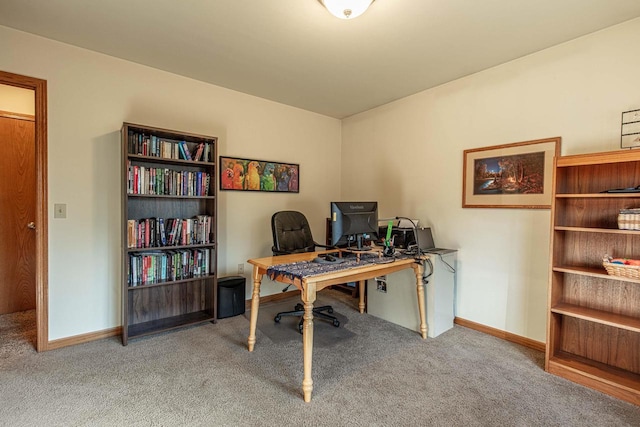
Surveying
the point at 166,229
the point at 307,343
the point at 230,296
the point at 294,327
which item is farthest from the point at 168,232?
the point at 307,343

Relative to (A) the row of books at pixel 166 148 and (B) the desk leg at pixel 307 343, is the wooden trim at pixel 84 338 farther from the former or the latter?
(B) the desk leg at pixel 307 343

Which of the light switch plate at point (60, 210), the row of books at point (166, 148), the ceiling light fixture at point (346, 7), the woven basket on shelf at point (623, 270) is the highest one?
the ceiling light fixture at point (346, 7)

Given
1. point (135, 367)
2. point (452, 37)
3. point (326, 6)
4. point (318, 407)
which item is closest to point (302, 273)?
point (318, 407)

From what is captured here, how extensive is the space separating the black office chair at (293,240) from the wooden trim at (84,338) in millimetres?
1446

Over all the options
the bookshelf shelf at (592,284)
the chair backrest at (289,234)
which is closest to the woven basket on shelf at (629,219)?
the bookshelf shelf at (592,284)

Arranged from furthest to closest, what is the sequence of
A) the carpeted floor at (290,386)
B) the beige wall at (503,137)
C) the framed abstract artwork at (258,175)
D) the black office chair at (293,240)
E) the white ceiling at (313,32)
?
the framed abstract artwork at (258,175) → the black office chair at (293,240) → the beige wall at (503,137) → the white ceiling at (313,32) → the carpeted floor at (290,386)

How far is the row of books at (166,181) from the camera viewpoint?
2605 millimetres

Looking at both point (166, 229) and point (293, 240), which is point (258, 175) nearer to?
point (293, 240)

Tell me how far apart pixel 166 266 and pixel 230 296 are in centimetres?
71

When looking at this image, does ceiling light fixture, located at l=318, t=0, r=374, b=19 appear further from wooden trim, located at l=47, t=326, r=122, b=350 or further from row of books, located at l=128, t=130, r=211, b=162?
wooden trim, located at l=47, t=326, r=122, b=350

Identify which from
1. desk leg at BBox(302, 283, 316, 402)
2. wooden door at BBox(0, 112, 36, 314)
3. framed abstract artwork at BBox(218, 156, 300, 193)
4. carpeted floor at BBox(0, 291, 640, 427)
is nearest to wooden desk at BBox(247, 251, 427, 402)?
desk leg at BBox(302, 283, 316, 402)

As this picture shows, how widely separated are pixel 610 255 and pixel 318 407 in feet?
7.30

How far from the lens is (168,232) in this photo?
282cm

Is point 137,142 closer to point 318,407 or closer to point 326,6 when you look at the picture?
point 326,6
